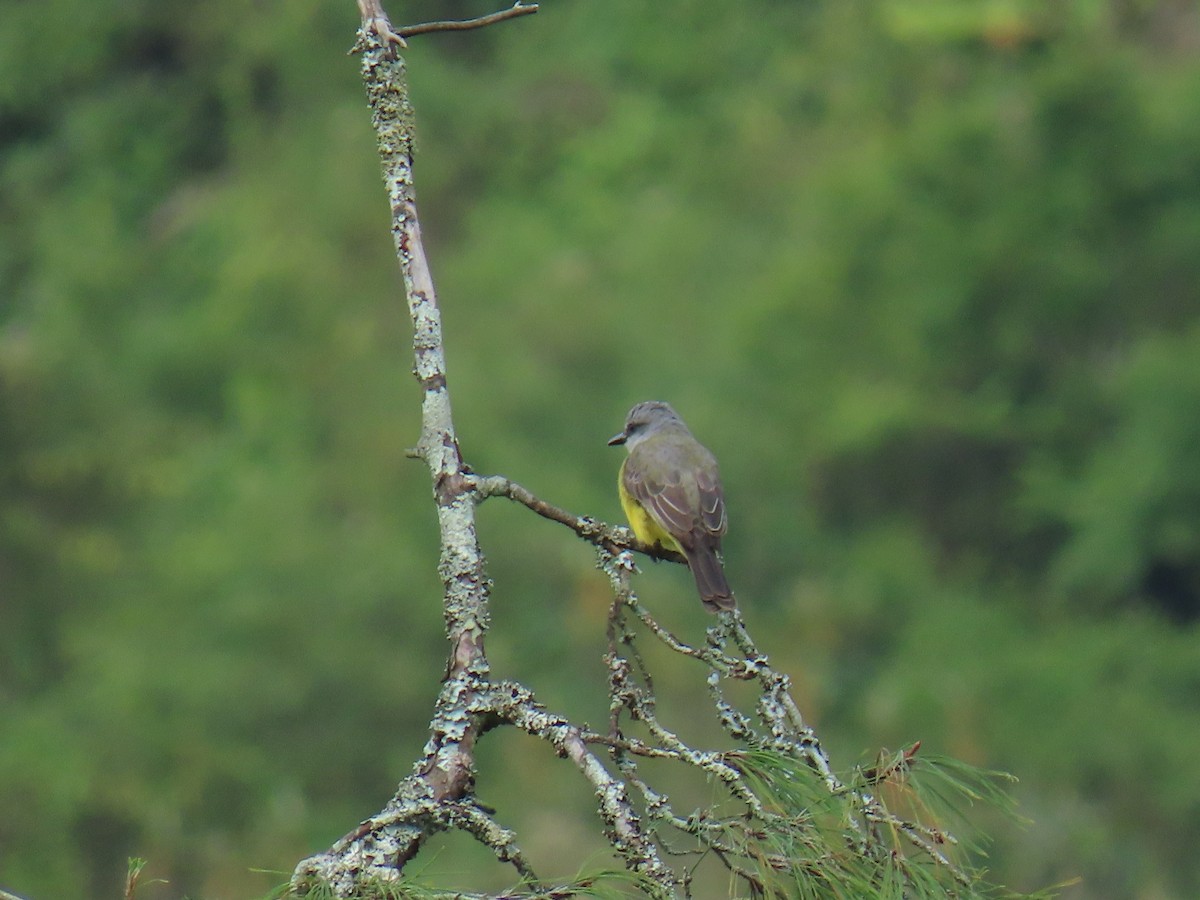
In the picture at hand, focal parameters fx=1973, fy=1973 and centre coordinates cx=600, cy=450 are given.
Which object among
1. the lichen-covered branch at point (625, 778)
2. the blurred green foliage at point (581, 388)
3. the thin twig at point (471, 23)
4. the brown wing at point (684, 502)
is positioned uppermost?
the blurred green foliage at point (581, 388)

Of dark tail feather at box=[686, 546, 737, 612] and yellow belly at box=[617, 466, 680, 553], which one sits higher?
yellow belly at box=[617, 466, 680, 553]

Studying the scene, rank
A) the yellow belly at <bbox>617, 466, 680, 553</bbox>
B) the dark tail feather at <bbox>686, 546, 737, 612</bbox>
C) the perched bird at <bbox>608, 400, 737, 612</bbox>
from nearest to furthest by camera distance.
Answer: the dark tail feather at <bbox>686, 546, 737, 612</bbox>
the perched bird at <bbox>608, 400, 737, 612</bbox>
the yellow belly at <bbox>617, 466, 680, 553</bbox>

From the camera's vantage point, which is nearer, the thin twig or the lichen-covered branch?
the lichen-covered branch

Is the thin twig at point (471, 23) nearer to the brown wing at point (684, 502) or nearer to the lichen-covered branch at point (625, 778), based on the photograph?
the lichen-covered branch at point (625, 778)


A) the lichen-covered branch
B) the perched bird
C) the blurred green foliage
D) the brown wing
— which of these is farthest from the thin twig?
the blurred green foliage

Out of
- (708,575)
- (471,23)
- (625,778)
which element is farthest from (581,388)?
(625,778)

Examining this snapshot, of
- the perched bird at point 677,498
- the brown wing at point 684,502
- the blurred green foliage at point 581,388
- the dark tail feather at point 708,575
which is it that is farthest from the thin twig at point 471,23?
the blurred green foliage at point 581,388

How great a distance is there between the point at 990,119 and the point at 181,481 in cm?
1694

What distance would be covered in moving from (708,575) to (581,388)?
2838 cm

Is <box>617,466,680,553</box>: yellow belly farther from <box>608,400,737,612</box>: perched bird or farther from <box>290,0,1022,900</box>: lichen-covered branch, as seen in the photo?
<box>290,0,1022,900</box>: lichen-covered branch

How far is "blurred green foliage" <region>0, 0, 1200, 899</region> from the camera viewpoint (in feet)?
80.0

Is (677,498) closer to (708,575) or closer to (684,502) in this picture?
(684,502)

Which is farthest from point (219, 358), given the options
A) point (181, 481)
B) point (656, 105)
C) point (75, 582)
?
point (75, 582)

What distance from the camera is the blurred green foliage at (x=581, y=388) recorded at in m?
24.4
